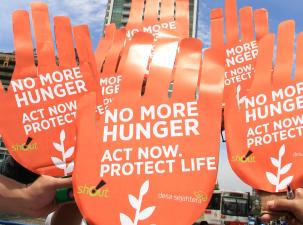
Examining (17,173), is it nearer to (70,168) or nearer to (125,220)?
(70,168)

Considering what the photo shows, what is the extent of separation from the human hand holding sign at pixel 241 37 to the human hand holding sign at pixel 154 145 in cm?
243

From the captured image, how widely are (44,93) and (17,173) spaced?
0.41 metres

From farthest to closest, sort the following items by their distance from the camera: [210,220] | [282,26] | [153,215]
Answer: [210,220] → [282,26] → [153,215]

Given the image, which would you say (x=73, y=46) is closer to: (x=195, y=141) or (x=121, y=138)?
(x=121, y=138)

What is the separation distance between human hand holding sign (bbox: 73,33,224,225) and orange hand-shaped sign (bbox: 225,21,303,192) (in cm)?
52

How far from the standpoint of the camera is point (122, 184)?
1272mm

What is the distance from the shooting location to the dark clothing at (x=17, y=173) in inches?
60.2

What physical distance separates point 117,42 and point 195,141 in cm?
176

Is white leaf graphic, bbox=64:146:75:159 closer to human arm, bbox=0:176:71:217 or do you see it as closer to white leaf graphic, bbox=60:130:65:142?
white leaf graphic, bbox=60:130:65:142

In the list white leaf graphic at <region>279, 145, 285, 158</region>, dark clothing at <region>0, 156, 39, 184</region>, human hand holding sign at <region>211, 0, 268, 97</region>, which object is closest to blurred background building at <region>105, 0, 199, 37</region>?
human hand holding sign at <region>211, 0, 268, 97</region>

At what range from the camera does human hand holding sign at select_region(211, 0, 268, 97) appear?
3820 millimetres

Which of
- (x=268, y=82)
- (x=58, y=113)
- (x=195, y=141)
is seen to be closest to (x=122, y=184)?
(x=195, y=141)

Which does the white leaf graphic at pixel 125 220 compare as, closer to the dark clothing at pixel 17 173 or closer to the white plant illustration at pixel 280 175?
the dark clothing at pixel 17 173

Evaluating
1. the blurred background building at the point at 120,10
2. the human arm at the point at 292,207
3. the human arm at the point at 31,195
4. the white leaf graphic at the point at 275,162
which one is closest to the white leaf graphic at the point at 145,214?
the human arm at the point at 31,195
